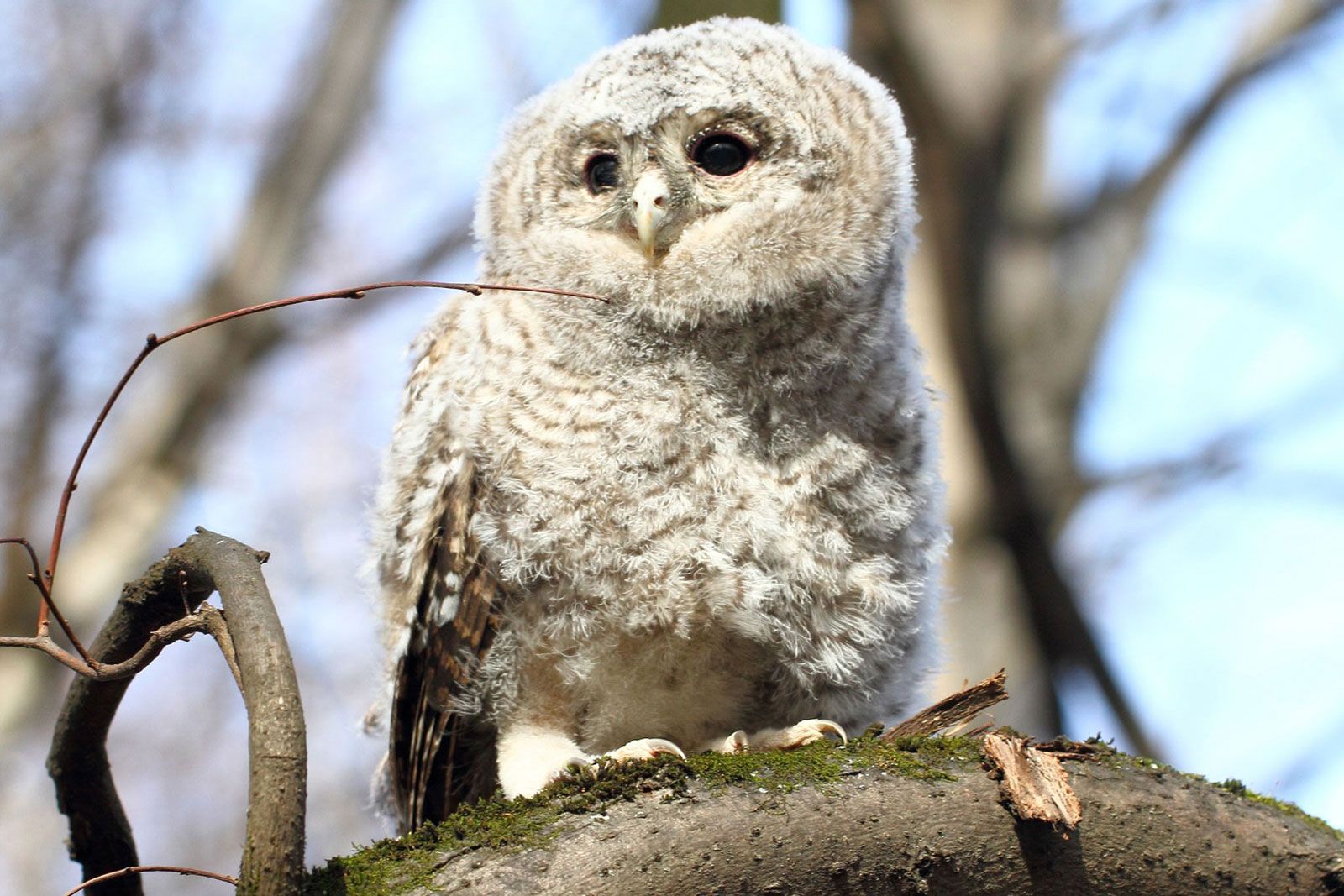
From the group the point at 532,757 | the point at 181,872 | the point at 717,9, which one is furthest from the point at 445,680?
the point at 717,9

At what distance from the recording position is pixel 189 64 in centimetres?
831

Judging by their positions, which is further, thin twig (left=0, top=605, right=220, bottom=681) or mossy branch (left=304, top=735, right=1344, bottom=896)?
mossy branch (left=304, top=735, right=1344, bottom=896)

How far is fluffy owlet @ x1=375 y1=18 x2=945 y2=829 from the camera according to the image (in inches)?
85.7

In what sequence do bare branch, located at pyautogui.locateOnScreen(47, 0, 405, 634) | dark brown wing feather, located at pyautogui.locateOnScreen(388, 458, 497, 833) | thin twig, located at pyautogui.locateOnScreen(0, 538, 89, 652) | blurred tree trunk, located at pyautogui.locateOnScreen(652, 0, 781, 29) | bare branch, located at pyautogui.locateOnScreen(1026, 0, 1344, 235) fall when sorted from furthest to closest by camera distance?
1. bare branch, located at pyautogui.locateOnScreen(1026, 0, 1344, 235)
2. bare branch, located at pyautogui.locateOnScreen(47, 0, 405, 634)
3. blurred tree trunk, located at pyautogui.locateOnScreen(652, 0, 781, 29)
4. dark brown wing feather, located at pyautogui.locateOnScreen(388, 458, 497, 833)
5. thin twig, located at pyautogui.locateOnScreen(0, 538, 89, 652)

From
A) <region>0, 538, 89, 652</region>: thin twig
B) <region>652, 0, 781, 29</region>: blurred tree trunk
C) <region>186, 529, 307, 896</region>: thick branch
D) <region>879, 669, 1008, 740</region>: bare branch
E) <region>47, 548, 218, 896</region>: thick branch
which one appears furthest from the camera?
<region>652, 0, 781, 29</region>: blurred tree trunk

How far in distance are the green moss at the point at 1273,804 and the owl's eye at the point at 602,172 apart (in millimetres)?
1488

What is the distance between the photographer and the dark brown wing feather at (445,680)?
88.4 inches

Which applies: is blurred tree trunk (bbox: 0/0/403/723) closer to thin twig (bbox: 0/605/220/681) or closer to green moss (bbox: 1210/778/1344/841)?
thin twig (bbox: 0/605/220/681)

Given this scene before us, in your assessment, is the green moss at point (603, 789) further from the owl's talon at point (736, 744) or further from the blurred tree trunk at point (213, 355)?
the blurred tree trunk at point (213, 355)

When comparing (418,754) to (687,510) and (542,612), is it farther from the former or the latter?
(687,510)

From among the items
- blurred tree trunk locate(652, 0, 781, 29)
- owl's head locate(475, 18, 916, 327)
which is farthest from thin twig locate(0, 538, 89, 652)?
blurred tree trunk locate(652, 0, 781, 29)

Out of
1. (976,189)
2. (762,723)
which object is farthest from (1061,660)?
(762,723)

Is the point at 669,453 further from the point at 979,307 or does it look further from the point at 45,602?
the point at 979,307

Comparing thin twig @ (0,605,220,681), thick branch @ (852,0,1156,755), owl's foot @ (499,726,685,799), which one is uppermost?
thick branch @ (852,0,1156,755)
